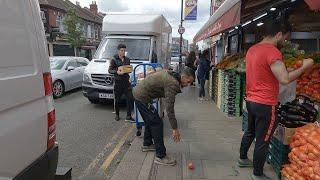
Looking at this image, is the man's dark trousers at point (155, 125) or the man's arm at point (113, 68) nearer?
the man's dark trousers at point (155, 125)

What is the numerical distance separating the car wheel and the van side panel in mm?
10596

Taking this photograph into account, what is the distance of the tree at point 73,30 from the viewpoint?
4084 centimetres

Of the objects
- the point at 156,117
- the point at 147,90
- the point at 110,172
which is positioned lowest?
the point at 110,172

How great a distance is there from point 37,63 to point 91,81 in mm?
8214

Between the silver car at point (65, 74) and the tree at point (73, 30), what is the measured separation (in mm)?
25828

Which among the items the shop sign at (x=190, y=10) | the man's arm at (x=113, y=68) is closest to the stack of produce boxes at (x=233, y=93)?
the man's arm at (x=113, y=68)

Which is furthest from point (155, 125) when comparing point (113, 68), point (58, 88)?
point (58, 88)

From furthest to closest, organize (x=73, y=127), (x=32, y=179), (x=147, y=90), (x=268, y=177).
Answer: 1. (x=73, y=127)
2. (x=147, y=90)
3. (x=268, y=177)
4. (x=32, y=179)

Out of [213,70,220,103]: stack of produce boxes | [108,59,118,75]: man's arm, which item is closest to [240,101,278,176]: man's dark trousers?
[108,59,118,75]: man's arm

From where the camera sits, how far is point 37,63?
308cm

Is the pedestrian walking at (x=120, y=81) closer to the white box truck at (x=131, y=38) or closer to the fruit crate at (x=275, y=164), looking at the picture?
the white box truck at (x=131, y=38)

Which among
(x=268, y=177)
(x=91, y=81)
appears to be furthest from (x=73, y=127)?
(x=268, y=177)

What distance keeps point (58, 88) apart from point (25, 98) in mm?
11240

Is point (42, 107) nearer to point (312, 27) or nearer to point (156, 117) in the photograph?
point (156, 117)
